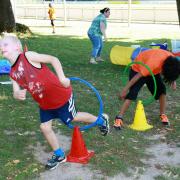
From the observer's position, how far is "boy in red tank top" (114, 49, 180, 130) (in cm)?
551

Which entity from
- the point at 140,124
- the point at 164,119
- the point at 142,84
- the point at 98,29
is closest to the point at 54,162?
the point at 140,124

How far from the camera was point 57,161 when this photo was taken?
15.6ft

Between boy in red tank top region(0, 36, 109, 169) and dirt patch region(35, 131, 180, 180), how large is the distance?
6.1 inches

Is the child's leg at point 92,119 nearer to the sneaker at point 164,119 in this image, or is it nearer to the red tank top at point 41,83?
the red tank top at point 41,83

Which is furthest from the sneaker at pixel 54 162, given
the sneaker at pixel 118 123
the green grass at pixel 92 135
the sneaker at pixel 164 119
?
the sneaker at pixel 164 119

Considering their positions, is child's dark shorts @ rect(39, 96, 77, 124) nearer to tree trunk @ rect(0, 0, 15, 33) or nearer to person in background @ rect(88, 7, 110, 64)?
person in background @ rect(88, 7, 110, 64)

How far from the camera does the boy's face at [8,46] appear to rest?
4230mm

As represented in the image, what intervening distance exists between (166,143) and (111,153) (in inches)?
35.7

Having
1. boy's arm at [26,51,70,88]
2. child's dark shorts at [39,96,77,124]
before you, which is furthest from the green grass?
boy's arm at [26,51,70,88]

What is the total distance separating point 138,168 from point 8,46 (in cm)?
205

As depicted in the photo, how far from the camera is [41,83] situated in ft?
14.3

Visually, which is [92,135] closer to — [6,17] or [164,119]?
[164,119]

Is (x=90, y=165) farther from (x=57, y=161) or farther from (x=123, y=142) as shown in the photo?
(x=123, y=142)

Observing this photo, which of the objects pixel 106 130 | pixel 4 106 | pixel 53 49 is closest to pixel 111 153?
pixel 106 130
